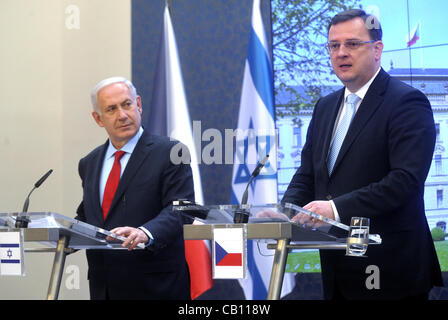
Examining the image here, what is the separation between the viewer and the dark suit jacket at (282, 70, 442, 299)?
7.45 feet

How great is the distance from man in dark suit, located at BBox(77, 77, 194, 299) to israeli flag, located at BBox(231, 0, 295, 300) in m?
1.44

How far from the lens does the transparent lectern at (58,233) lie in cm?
221

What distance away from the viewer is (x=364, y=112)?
8.21 feet

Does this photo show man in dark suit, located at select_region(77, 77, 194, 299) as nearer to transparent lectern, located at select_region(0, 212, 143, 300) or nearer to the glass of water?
transparent lectern, located at select_region(0, 212, 143, 300)

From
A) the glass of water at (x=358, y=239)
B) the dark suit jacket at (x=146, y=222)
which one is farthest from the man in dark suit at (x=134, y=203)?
the glass of water at (x=358, y=239)

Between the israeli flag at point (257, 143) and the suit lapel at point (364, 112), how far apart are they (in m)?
1.86

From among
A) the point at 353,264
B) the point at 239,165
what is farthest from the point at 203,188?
the point at 353,264

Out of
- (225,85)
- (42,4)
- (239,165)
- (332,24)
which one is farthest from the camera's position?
(42,4)

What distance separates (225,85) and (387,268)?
108 inches

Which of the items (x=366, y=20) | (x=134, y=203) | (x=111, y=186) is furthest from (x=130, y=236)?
(x=366, y=20)

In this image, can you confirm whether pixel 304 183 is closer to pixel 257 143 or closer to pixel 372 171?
pixel 372 171
